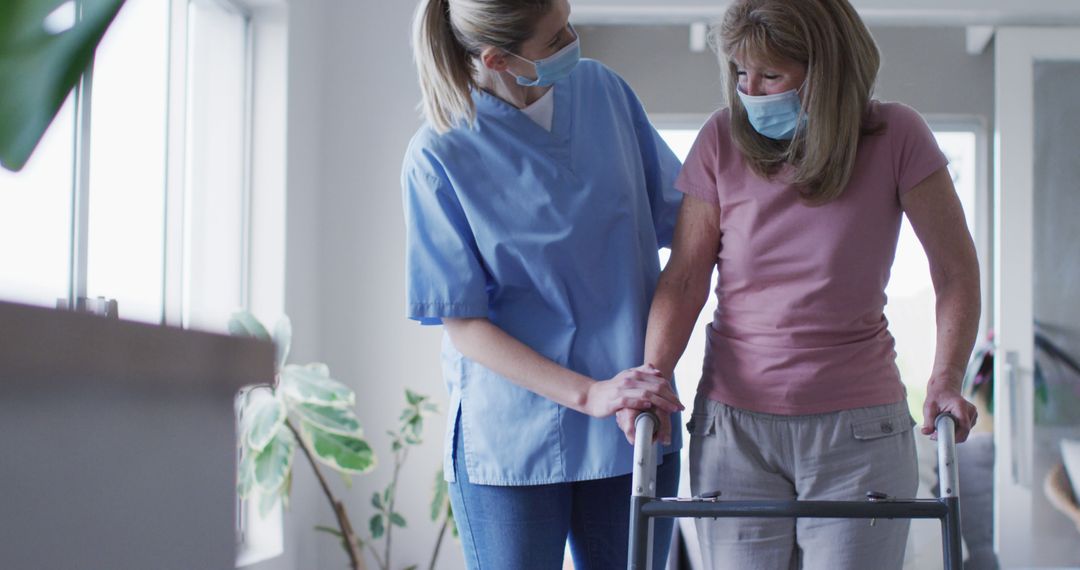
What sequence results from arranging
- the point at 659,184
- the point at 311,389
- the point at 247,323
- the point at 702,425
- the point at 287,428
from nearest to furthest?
the point at 702,425 → the point at 659,184 → the point at 247,323 → the point at 311,389 → the point at 287,428

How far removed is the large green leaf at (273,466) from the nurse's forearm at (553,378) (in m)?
1.59

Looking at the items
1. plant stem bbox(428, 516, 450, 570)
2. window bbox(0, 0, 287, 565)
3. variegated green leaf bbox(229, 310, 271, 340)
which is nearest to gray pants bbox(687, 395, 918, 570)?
window bbox(0, 0, 287, 565)

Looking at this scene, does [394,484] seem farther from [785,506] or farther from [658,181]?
[785,506]

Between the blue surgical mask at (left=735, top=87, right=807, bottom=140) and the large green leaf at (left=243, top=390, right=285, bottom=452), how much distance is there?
1774 millimetres

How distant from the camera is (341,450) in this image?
310cm

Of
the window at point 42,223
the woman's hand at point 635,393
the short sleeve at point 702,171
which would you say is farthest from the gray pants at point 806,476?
the window at point 42,223

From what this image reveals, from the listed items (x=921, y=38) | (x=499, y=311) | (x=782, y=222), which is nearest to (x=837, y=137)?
(x=782, y=222)

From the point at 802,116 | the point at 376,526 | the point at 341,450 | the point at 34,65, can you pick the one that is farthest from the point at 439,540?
the point at 34,65

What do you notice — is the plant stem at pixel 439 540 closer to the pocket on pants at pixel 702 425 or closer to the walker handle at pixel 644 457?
the pocket on pants at pixel 702 425

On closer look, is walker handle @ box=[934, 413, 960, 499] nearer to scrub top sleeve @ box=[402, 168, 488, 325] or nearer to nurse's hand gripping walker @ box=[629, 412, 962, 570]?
nurse's hand gripping walker @ box=[629, 412, 962, 570]

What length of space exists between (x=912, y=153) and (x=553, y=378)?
57 centimetres

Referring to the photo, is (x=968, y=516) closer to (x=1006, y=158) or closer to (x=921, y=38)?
(x=1006, y=158)

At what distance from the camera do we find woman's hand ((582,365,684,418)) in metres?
1.40

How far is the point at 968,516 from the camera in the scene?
4160 mm
